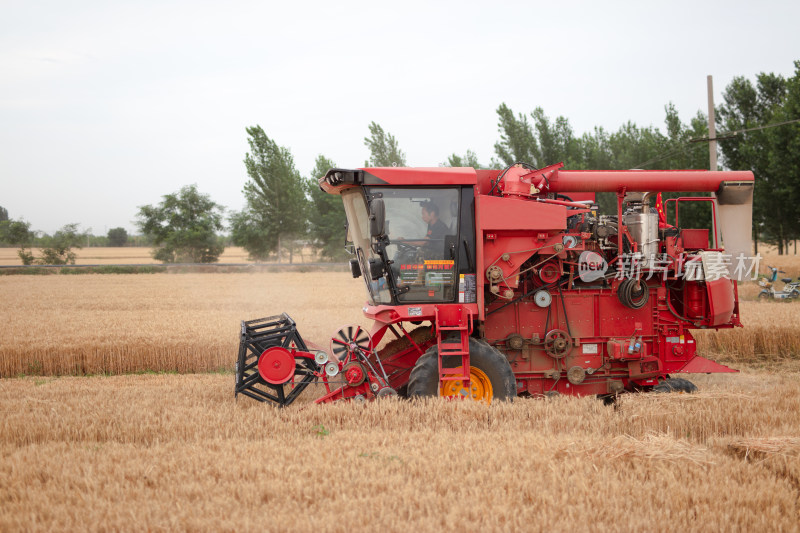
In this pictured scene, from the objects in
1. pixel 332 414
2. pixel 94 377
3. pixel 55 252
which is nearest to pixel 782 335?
pixel 332 414

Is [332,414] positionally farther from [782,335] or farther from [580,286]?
[782,335]

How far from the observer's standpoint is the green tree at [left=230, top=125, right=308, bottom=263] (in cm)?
4384

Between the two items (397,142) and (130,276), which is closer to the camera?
(130,276)

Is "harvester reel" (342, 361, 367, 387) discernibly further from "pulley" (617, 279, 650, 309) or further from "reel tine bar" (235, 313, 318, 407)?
"pulley" (617, 279, 650, 309)

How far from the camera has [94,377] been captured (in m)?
10.1

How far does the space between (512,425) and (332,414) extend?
1735 mm

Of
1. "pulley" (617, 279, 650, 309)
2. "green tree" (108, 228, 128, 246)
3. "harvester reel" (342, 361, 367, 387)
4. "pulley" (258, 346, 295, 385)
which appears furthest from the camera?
"green tree" (108, 228, 128, 246)

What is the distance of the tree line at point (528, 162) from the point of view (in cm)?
3105

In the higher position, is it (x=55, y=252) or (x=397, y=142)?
(x=397, y=142)

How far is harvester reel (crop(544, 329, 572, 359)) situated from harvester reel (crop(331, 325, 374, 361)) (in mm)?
2196

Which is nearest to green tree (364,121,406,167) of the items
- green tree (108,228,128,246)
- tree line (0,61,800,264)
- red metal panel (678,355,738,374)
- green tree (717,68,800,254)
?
tree line (0,61,800,264)

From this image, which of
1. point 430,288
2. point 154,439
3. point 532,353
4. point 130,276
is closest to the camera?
point 154,439

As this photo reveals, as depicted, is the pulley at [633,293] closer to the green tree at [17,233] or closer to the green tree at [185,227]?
the green tree at [185,227]

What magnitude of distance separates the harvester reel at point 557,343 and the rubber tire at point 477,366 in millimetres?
976
